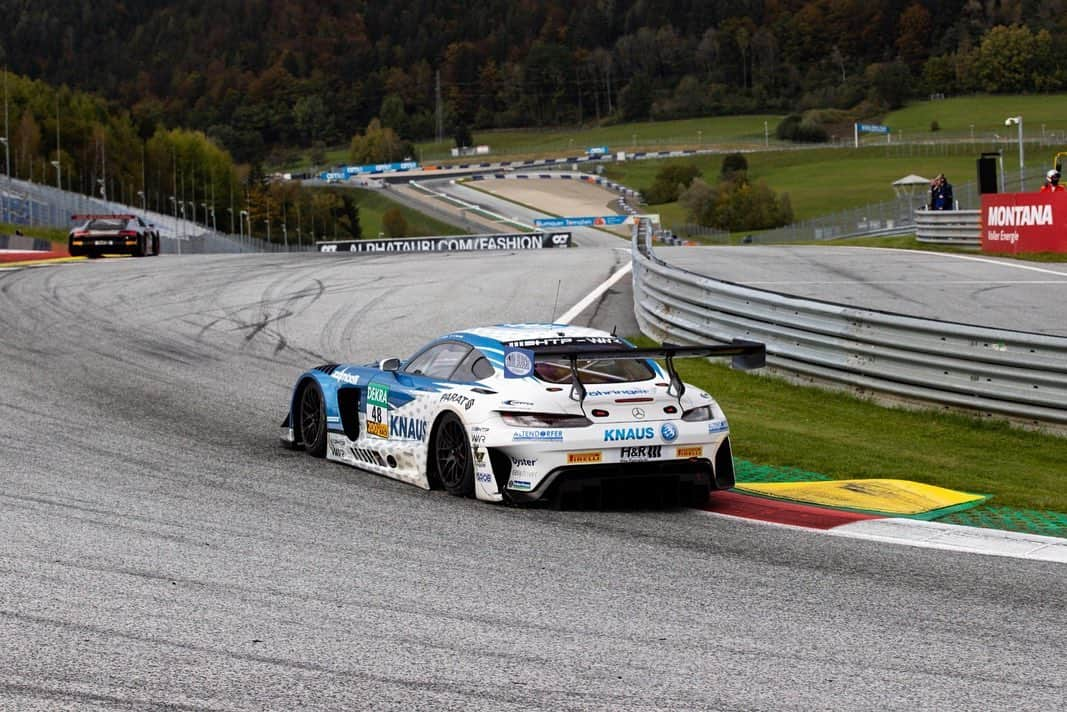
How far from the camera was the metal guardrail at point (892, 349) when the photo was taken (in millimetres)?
12344

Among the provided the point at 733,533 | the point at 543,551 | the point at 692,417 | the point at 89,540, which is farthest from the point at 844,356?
the point at 89,540

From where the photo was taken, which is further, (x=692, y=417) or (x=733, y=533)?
(x=692, y=417)

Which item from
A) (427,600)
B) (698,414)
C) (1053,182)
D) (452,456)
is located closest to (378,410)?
(452,456)

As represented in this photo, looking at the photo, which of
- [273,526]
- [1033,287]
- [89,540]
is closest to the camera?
[89,540]

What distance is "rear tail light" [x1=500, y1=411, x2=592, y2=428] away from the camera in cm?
938

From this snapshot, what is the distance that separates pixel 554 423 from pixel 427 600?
2812 millimetres

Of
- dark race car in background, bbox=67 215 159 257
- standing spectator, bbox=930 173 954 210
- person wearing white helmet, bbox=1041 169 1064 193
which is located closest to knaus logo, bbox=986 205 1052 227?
person wearing white helmet, bbox=1041 169 1064 193

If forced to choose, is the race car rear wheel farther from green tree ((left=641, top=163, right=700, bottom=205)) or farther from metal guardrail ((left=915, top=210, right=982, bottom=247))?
green tree ((left=641, top=163, right=700, bottom=205))

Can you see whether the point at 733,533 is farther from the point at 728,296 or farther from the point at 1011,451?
the point at 728,296

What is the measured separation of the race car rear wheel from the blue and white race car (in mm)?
914

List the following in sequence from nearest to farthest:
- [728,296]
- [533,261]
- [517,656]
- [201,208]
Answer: [517,656] → [728,296] → [533,261] → [201,208]

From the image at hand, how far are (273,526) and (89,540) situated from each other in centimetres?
108

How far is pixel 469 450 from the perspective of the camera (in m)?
9.65

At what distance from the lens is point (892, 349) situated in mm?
13586
